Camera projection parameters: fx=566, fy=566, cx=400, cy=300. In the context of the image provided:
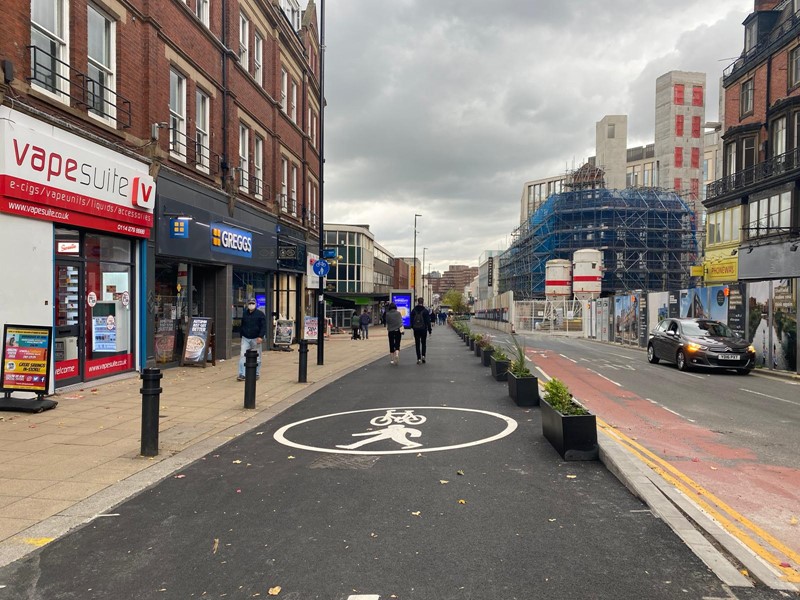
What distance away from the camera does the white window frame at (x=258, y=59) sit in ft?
67.3

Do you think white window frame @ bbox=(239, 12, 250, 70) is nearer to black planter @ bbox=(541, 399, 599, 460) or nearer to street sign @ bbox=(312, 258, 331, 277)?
street sign @ bbox=(312, 258, 331, 277)

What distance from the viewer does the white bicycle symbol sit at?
7852mm

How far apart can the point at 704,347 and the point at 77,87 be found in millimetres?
16162

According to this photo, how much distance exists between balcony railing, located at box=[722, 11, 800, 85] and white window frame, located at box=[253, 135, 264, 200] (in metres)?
27.6

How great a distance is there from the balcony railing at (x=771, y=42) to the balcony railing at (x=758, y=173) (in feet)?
20.2

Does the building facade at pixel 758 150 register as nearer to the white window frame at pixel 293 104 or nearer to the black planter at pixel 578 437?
the black planter at pixel 578 437

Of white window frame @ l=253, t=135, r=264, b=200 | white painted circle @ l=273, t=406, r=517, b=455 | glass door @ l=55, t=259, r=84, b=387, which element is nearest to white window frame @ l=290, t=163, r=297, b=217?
white window frame @ l=253, t=135, r=264, b=200

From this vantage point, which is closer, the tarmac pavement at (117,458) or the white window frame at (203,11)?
the tarmac pavement at (117,458)

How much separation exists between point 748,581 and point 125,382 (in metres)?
11.3

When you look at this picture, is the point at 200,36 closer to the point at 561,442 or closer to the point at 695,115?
the point at 561,442

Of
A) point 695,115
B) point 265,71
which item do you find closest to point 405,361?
point 265,71

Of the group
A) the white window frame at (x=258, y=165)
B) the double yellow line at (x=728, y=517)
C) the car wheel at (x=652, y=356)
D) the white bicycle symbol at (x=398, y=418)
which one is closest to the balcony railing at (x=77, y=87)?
the white bicycle symbol at (x=398, y=418)

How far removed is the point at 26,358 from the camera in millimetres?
8445

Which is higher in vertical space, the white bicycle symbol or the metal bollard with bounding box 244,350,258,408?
the metal bollard with bounding box 244,350,258,408
